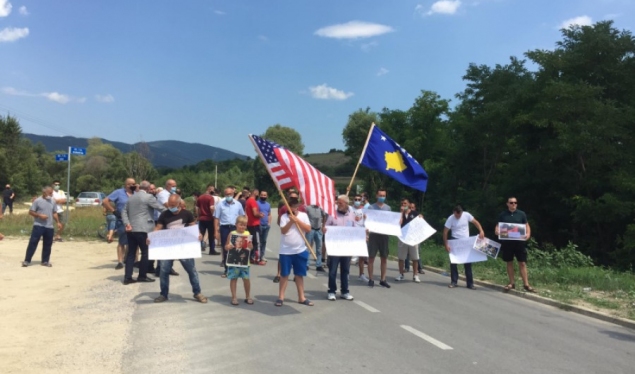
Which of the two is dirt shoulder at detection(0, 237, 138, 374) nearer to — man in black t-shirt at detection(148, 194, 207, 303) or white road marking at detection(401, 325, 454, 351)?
man in black t-shirt at detection(148, 194, 207, 303)

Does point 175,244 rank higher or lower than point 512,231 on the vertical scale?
lower

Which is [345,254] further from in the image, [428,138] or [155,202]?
[428,138]

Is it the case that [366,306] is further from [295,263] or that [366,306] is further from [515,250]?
[515,250]

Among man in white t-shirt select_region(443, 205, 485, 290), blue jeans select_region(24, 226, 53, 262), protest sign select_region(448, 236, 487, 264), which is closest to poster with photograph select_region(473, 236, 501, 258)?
protest sign select_region(448, 236, 487, 264)

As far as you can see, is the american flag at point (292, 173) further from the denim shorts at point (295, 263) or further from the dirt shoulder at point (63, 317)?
the dirt shoulder at point (63, 317)

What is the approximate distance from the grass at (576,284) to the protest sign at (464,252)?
1.21 metres

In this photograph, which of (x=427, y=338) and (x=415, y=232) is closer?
(x=427, y=338)

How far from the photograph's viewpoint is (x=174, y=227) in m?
9.47

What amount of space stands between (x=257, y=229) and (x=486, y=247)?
19.5 feet

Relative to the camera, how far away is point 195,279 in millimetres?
9328

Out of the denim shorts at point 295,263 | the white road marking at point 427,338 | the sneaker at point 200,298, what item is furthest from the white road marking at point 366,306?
the sneaker at point 200,298

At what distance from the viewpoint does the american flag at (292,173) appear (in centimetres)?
967

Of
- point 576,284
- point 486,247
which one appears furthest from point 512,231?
point 576,284

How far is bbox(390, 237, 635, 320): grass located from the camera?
10312 mm
